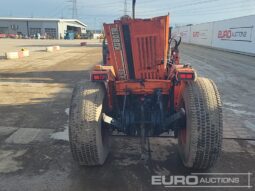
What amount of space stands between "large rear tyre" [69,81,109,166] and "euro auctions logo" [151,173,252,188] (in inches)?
36.1

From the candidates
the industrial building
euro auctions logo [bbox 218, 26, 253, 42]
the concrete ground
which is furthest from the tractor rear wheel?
the industrial building

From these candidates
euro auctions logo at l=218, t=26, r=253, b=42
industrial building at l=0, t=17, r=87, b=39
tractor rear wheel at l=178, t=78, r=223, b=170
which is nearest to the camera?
tractor rear wheel at l=178, t=78, r=223, b=170

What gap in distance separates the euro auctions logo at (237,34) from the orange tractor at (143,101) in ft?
73.8

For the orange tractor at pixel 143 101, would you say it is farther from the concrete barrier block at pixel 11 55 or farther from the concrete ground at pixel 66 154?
the concrete barrier block at pixel 11 55

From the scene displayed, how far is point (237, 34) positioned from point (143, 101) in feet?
83.9

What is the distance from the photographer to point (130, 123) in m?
4.71

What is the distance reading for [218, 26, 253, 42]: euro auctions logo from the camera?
25447 millimetres

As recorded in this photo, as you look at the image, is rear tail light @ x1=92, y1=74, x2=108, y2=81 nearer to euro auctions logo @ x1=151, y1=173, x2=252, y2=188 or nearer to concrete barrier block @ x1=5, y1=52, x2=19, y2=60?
euro auctions logo @ x1=151, y1=173, x2=252, y2=188

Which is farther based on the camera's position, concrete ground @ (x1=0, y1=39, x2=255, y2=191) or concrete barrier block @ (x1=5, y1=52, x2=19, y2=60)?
concrete barrier block @ (x1=5, y1=52, x2=19, y2=60)

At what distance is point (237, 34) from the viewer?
27984 mm

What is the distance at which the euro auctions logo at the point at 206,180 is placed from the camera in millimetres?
4305

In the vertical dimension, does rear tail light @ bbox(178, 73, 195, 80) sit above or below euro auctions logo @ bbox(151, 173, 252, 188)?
above

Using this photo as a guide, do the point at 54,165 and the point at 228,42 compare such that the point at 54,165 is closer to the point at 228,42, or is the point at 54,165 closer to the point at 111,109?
the point at 111,109

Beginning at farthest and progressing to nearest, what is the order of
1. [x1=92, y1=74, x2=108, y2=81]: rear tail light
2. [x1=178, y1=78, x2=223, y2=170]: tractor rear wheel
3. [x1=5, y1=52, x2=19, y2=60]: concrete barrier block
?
[x1=5, y1=52, x2=19, y2=60]: concrete barrier block, [x1=92, y1=74, x2=108, y2=81]: rear tail light, [x1=178, y1=78, x2=223, y2=170]: tractor rear wheel
